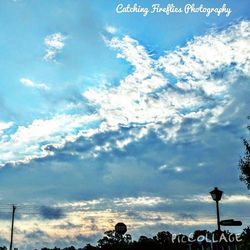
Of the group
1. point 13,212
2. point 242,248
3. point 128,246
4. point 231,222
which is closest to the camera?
point 242,248

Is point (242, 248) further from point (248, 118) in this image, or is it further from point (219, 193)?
point (248, 118)

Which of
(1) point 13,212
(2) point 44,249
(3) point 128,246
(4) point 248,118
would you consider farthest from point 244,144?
(2) point 44,249

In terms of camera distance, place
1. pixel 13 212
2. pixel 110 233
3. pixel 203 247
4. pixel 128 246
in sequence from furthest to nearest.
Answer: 1. pixel 110 233
2. pixel 13 212
3. pixel 128 246
4. pixel 203 247

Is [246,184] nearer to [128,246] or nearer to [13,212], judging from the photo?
[128,246]

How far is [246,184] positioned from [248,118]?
3.97m

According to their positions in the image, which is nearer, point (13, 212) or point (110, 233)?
point (13, 212)

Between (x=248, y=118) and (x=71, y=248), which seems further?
(x=71, y=248)

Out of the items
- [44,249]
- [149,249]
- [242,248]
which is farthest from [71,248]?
[242,248]

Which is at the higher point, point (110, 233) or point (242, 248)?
point (110, 233)

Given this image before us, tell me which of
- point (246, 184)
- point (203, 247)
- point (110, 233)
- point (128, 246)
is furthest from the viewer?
point (110, 233)

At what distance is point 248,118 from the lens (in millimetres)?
27281

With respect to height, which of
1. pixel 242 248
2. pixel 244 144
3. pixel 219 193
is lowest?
pixel 242 248

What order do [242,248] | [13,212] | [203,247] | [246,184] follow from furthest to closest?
[13,212], [203,247], [246,184], [242,248]

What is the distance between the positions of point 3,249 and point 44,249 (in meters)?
23.8
